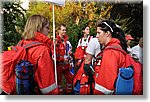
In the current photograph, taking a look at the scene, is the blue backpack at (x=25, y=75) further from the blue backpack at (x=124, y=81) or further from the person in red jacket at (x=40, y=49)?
the blue backpack at (x=124, y=81)

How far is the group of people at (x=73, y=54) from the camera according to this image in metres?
11.9

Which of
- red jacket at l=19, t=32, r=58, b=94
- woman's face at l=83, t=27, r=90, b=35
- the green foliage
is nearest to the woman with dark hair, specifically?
woman's face at l=83, t=27, r=90, b=35

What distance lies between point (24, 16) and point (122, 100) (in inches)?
56.3

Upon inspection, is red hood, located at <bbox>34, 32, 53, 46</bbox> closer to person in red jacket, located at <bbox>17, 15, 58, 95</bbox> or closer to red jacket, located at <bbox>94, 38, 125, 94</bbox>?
person in red jacket, located at <bbox>17, 15, 58, 95</bbox>

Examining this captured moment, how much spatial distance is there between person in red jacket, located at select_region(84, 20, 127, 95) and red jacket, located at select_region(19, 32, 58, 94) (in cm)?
41

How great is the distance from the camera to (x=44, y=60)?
38.9 feet

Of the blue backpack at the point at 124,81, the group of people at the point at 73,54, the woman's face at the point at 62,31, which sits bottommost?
the blue backpack at the point at 124,81

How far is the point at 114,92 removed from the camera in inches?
467

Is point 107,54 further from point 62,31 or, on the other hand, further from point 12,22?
point 12,22

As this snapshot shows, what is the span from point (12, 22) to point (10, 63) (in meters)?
0.46

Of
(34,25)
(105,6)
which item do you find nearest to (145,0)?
(105,6)

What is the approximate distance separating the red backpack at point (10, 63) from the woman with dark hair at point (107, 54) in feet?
2.35

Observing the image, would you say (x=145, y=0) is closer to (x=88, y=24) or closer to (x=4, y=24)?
(x=88, y=24)

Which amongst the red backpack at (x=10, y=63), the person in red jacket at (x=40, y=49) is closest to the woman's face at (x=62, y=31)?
the person in red jacket at (x=40, y=49)
